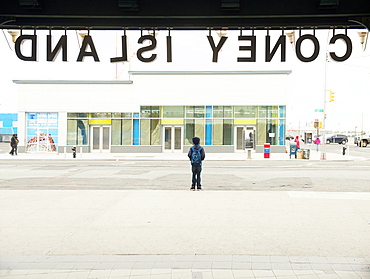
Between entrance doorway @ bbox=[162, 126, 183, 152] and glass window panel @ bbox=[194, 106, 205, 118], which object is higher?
glass window panel @ bbox=[194, 106, 205, 118]

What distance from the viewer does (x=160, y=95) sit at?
126 ft

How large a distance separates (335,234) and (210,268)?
2.82m

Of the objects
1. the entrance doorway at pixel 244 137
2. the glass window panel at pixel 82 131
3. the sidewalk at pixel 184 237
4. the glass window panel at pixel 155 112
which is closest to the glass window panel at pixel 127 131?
the glass window panel at pixel 155 112

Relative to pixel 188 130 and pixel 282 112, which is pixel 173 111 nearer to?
pixel 188 130

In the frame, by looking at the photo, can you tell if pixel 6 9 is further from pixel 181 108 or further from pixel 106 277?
pixel 181 108

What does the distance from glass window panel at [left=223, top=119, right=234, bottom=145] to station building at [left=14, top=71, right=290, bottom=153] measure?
92 millimetres

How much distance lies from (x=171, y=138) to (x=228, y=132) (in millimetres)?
5333

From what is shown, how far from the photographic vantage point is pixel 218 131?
126ft

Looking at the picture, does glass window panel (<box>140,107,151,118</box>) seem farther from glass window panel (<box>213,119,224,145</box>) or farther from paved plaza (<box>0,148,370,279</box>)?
paved plaza (<box>0,148,370,279</box>)

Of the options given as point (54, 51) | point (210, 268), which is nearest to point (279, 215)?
point (210, 268)

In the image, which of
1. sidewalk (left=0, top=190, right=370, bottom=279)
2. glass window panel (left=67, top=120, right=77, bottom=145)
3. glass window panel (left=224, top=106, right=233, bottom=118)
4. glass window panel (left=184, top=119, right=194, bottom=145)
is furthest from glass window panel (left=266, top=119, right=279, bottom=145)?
sidewalk (left=0, top=190, right=370, bottom=279)

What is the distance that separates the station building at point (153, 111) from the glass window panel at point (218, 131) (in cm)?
9

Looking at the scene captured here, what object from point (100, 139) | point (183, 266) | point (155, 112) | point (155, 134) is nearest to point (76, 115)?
point (100, 139)

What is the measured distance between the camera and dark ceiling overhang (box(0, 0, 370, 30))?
5.69 m
